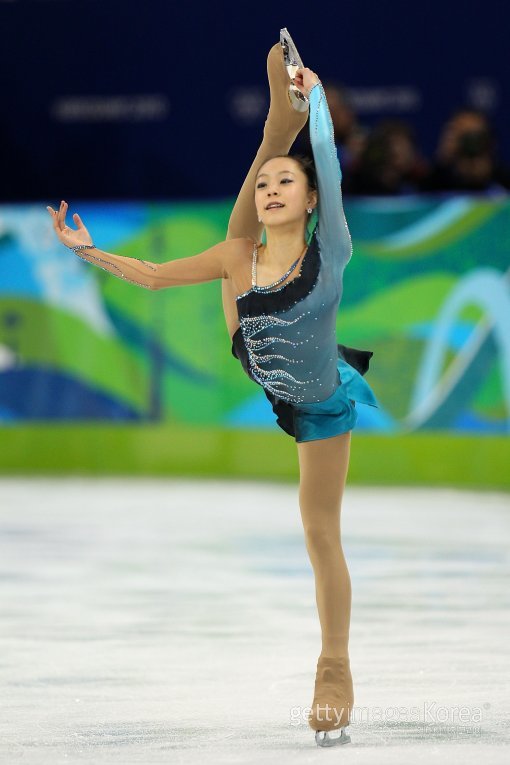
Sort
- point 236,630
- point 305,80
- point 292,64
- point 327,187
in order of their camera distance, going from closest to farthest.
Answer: point 327,187
point 305,80
point 292,64
point 236,630

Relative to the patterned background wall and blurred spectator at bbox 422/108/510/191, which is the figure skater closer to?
the patterned background wall

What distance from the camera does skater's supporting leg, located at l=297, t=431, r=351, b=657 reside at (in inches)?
124

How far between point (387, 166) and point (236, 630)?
4195 millimetres

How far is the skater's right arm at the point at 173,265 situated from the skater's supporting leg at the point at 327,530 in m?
0.42

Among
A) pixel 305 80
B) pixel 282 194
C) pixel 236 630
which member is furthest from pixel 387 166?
pixel 282 194

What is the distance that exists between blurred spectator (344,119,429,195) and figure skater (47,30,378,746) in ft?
15.3

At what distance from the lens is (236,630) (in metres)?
4.19

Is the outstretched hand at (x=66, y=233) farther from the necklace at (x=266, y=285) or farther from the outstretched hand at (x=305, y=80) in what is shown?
the outstretched hand at (x=305, y=80)

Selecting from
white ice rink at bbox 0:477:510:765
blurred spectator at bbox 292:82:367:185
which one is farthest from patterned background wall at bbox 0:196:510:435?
white ice rink at bbox 0:477:510:765

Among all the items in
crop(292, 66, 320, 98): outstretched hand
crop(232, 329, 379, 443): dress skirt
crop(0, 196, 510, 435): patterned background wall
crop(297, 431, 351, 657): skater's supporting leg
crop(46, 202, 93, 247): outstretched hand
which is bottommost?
crop(297, 431, 351, 657): skater's supporting leg

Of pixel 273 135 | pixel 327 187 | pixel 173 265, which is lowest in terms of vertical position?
pixel 173 265

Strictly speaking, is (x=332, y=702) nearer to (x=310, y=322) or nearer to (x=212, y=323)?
(x=310, y=322)

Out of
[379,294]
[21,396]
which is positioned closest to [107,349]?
[21,396]

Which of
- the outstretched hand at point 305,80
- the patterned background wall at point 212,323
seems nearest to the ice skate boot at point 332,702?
the outstretched hand at point 305,80
